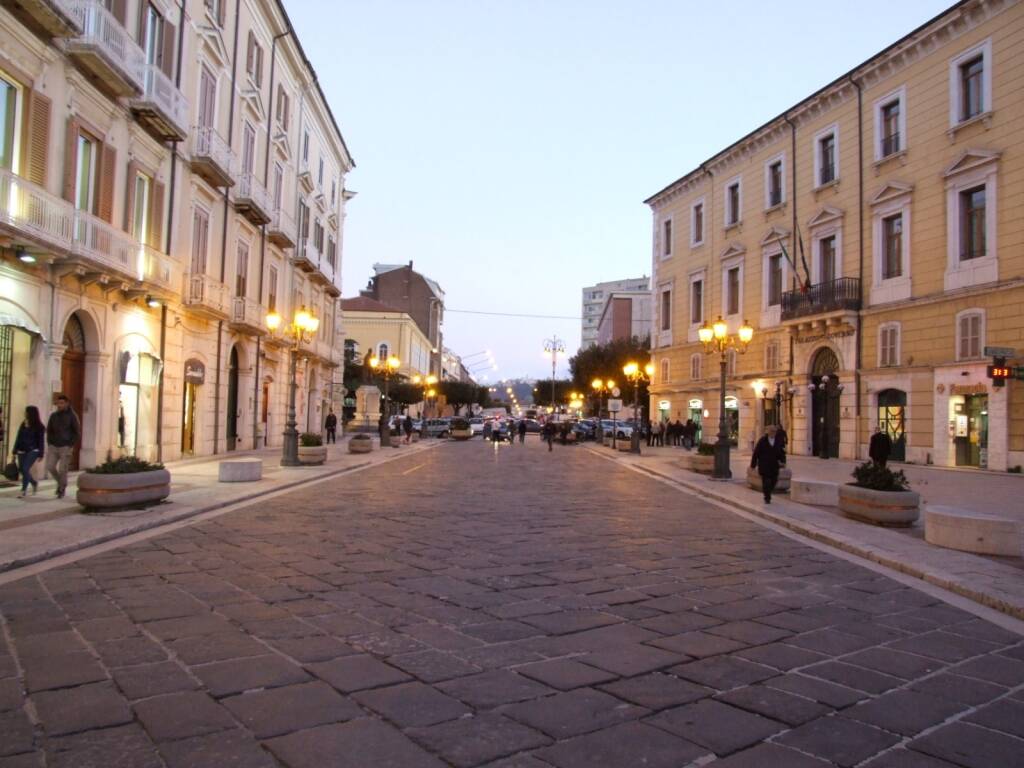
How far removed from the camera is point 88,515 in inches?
410

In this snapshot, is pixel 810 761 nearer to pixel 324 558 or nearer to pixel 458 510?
pixel 324 558

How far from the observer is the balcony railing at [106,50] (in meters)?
14.7

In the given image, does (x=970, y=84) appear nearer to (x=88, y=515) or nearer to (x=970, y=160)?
(x=970, y=160)

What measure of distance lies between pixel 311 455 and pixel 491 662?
18.1 m

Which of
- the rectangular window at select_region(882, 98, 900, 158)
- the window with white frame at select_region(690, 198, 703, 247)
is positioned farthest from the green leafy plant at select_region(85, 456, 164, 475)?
the window with white frame at select_region(690, 198, 703, 247)

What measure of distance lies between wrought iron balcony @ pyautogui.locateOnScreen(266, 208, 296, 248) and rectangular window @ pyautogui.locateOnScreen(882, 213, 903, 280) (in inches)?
825

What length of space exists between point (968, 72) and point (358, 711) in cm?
2670

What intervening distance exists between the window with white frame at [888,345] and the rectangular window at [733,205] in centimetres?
1131

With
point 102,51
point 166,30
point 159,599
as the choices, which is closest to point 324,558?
point 159,599

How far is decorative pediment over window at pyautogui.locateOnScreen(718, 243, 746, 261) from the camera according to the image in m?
34.8

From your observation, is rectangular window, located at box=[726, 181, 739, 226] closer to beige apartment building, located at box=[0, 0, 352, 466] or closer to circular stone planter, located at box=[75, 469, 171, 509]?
beige apartment building, located at box=[0, 0, 352, 466]

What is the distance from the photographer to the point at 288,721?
365 centimetres

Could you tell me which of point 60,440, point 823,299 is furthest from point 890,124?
point 60,440

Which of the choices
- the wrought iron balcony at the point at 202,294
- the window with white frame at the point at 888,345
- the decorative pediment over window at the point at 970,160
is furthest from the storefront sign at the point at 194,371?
the decorative pediment over window at the point at 970,160
